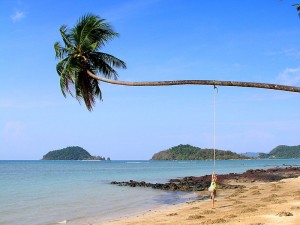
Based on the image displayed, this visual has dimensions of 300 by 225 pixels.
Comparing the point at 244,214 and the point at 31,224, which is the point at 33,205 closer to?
the point at 31,224

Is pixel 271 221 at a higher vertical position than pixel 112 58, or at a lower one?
lower

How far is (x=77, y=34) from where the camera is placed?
64.3 feet

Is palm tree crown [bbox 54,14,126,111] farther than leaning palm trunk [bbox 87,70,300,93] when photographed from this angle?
Yes

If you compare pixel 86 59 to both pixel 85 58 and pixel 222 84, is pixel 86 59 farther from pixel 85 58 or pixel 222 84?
pixel 222 84

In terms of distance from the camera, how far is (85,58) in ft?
63.0

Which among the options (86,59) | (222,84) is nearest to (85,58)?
(86,59)

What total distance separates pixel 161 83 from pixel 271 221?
7900 mm

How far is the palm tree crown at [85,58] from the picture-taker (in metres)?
19.1

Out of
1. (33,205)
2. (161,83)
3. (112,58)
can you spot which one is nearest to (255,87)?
(161,83)

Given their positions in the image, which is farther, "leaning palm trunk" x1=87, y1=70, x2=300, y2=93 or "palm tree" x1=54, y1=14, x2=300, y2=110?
"palm tree" x1=54, y1=14, x2=300, y2=110

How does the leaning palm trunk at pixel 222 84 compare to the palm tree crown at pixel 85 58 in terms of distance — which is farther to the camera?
the palm tree crown at pixel 85 58

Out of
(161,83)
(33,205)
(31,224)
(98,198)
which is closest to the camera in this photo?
(161,83)

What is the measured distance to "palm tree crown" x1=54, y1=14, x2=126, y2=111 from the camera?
62.7 feet

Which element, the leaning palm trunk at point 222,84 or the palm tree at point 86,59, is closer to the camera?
the leaning palm trunk at point 222,84
